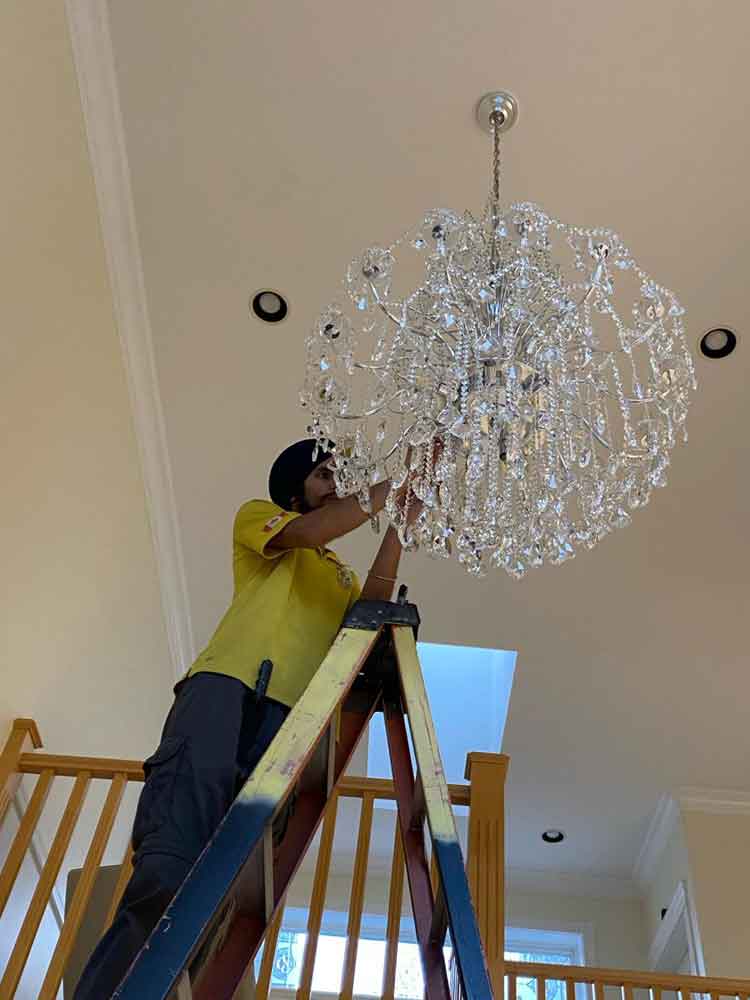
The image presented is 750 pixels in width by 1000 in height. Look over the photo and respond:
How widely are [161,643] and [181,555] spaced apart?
448 mm

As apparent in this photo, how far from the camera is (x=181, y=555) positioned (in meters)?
4.89

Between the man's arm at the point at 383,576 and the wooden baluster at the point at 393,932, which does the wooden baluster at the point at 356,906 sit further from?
the man's arm at the point at 383,576

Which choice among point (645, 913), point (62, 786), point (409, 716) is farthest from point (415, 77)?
point (645, 913)

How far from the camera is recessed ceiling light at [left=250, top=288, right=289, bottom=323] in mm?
4023

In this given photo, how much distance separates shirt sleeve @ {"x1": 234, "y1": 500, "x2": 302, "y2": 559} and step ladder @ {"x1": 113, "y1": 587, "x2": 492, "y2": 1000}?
35cm

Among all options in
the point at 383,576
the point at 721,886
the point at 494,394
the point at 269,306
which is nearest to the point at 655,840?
the point at 721,886

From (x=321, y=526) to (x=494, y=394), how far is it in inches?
24.0

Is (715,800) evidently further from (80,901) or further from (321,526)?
(321,526)

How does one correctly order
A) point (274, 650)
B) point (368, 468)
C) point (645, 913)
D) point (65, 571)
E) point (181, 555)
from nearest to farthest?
point (274, 650), point (368, 468), point (65, 571), point (181, 555), point (645, 913)

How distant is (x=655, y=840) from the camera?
21.2ft

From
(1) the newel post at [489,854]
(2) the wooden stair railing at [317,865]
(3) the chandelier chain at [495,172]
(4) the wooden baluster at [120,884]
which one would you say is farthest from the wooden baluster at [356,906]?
(3) the chandelier chain at [495,172]

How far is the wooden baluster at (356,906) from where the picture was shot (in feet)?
8.70

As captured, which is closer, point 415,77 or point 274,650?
point 274,650

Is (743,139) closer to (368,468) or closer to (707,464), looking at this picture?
(707,464)
